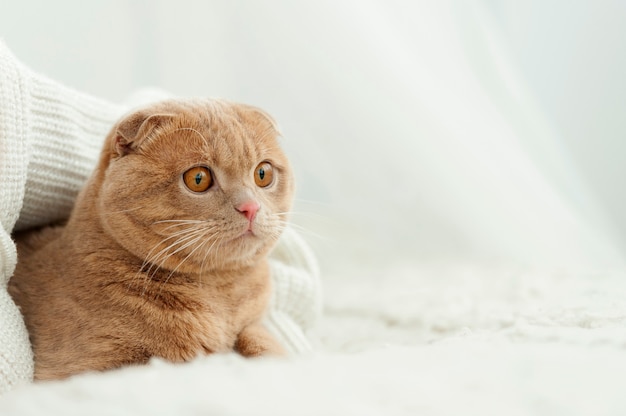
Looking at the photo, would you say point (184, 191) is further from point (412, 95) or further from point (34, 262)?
point (412, 95)

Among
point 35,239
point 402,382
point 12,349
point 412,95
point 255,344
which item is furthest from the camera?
point 412,95

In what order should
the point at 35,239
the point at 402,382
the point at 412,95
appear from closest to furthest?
the point at 402,382
the point at 35,239
the point at 412,95

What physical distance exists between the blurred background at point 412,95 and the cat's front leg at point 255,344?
592 mm

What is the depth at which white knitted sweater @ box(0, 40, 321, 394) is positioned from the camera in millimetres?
1105

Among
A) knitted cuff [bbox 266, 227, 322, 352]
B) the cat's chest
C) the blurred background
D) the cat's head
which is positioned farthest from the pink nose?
the blurred background

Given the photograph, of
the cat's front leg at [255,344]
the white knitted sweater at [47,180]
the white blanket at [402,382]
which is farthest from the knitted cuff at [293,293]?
the white blanket at [402,382]

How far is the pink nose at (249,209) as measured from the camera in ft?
3.55

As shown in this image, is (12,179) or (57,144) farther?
(57,144)

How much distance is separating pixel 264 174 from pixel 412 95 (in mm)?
685

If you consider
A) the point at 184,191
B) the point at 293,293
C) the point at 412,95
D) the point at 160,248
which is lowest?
the point at 293,293

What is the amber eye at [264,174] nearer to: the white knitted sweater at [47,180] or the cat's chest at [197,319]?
the cat's chest at [197,319]

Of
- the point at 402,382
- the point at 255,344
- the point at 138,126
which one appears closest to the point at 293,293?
the point at 255,344

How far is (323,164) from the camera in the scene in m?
1.97

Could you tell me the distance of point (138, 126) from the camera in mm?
1108
